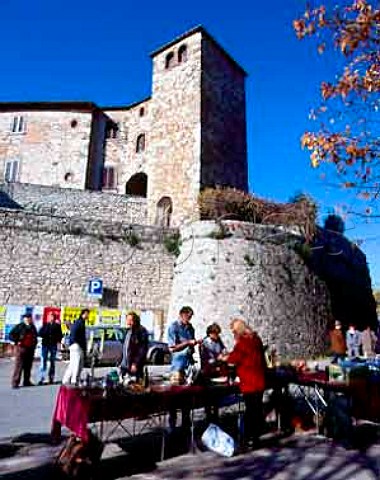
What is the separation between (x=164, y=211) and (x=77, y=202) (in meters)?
4.71

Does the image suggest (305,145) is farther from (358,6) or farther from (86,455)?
Result: (86,455)

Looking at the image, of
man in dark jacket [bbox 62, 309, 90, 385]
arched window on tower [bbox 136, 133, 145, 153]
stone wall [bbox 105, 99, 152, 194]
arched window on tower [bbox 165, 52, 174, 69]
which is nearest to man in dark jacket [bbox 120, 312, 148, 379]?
man in dark jacket [bbox 62, 309, 90, 385]

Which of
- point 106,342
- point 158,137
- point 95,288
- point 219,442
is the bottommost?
point 219,442

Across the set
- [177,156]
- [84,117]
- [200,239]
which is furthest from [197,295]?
[84,117]

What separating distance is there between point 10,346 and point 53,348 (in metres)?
5.77

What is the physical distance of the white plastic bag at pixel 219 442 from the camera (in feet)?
16.3

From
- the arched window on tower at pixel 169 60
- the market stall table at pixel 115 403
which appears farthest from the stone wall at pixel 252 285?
the arched window on tower at pixel 169 60

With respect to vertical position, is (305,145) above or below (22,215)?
below

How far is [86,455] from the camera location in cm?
404

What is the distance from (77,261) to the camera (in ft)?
55.3

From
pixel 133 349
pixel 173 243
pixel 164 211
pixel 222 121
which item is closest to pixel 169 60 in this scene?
pixel 222 121

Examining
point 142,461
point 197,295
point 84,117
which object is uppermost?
point 84,117

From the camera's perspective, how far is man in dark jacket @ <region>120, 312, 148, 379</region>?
5980 millimetres

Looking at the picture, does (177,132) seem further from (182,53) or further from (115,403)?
(115,403)
